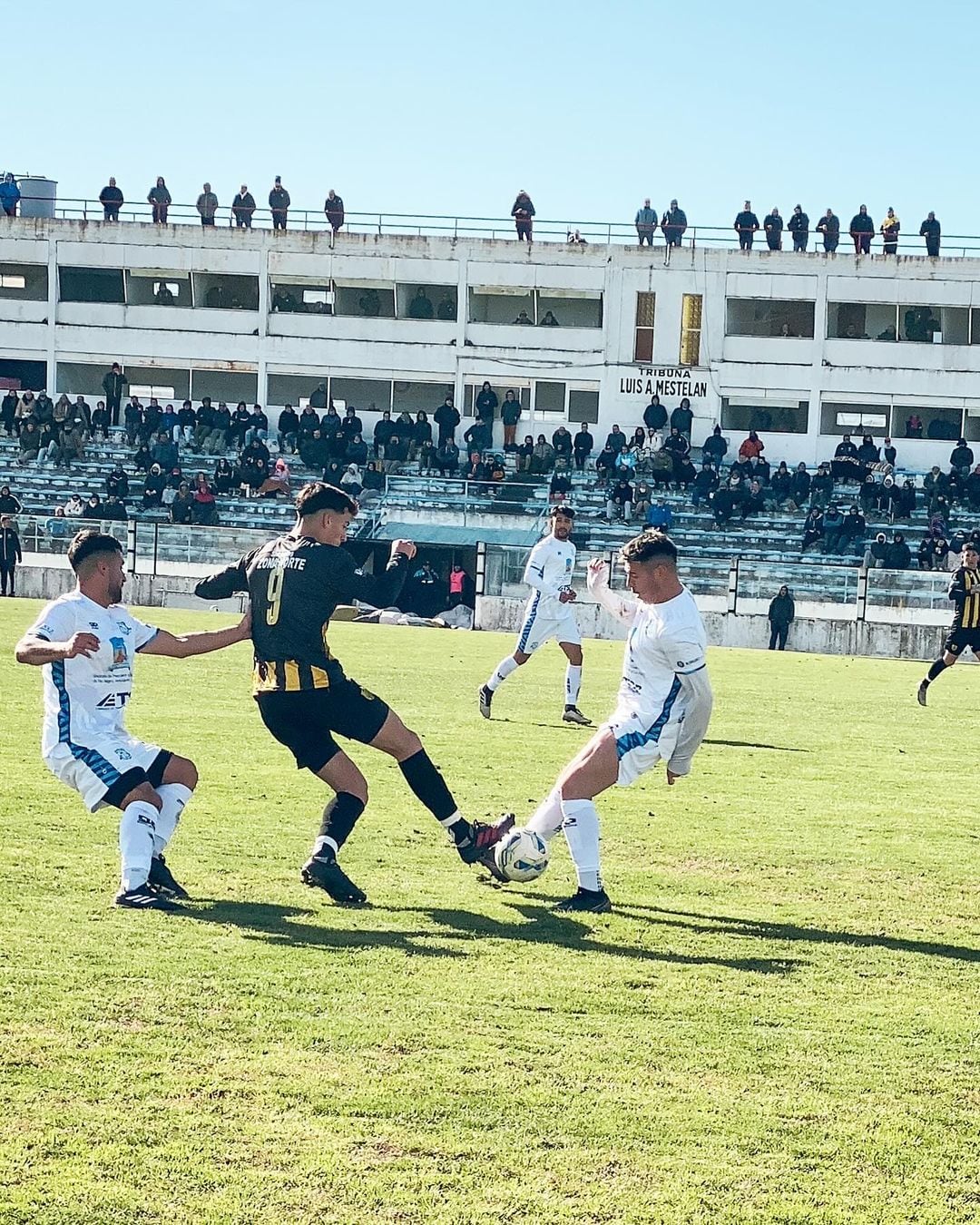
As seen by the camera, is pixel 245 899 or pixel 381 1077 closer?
pixel 381 1077

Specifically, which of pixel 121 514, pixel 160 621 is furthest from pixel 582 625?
pixel 121 514

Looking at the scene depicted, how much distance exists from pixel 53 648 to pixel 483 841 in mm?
2461

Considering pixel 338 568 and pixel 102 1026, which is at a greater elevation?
pixel 338 568

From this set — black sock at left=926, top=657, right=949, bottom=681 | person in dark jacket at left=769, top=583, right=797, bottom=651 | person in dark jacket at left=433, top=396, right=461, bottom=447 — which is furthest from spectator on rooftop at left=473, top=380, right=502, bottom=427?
black sock at left=926, top=657, right=949, bottom=681

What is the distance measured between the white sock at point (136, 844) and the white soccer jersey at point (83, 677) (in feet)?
1.23

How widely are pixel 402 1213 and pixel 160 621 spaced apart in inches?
950

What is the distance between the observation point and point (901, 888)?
8367 mm

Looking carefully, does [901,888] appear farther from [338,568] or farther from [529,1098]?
[529,1098]

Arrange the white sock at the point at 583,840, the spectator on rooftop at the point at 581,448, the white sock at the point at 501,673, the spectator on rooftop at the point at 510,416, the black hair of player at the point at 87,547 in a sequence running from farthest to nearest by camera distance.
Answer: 1. the spectator on rooftop at the point at 510,416
2. the spectator on rooftop at the point at 581,448
3. the white sock at the point at 501,673
4. the white sock at the point at 583,840
5. the black hair of player at the point at 87,547

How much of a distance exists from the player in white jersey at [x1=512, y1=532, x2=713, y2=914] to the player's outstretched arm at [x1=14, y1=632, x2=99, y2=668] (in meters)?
2.30

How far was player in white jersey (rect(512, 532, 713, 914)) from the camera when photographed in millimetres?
7578

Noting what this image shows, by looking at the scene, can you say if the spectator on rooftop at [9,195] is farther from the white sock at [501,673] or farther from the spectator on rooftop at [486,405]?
the white sock at [501,673]

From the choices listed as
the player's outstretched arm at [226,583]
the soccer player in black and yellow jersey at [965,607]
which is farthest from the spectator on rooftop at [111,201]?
the player's outstretched arm at [226,583]

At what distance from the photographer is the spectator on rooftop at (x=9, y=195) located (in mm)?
53312
